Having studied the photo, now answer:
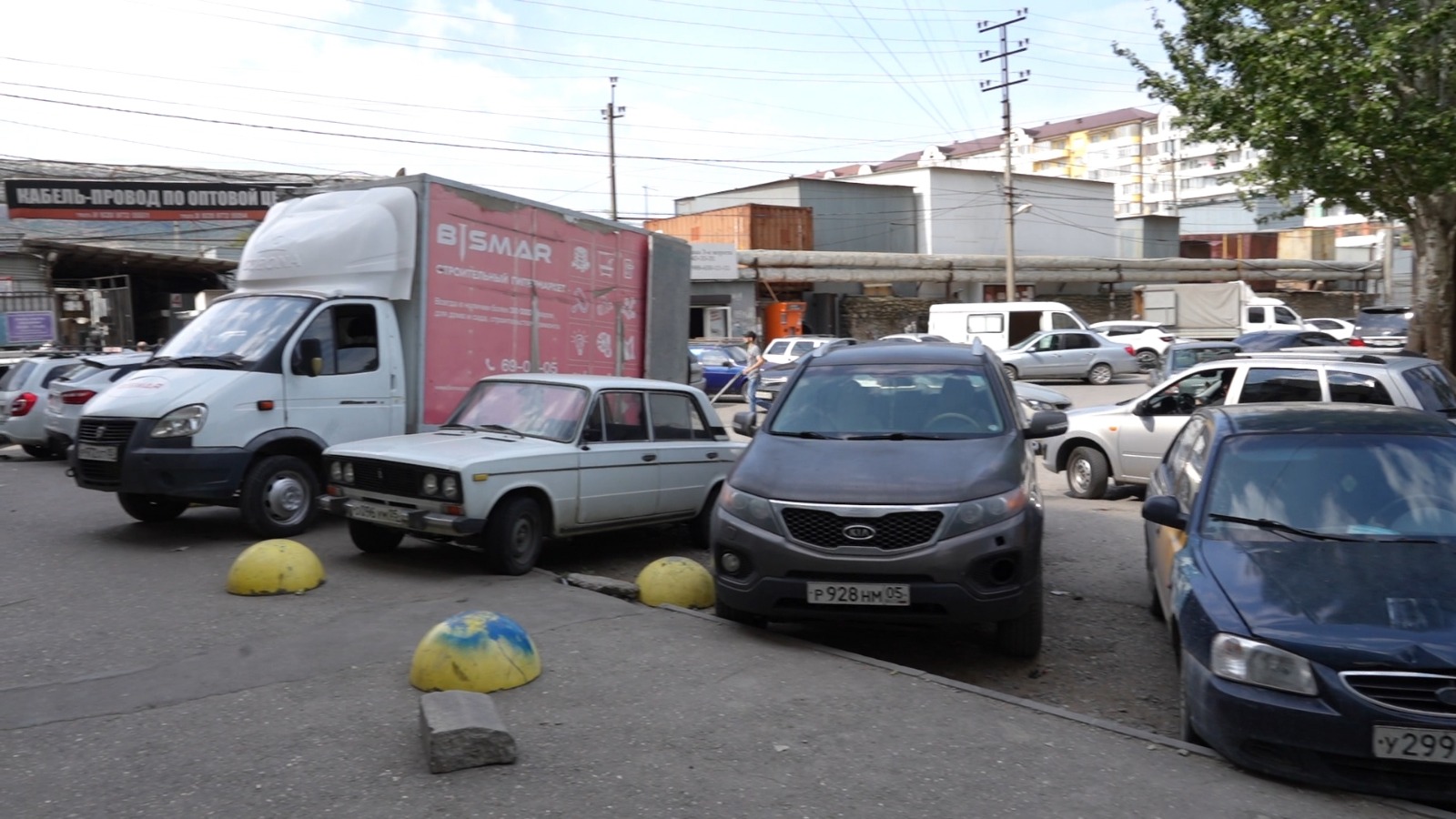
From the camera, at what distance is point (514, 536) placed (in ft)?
27.1

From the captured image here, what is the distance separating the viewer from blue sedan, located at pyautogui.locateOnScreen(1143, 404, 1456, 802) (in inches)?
167

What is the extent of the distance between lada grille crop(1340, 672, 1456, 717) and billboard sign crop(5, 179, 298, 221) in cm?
2983

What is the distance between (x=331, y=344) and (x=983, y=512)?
646 centimetres

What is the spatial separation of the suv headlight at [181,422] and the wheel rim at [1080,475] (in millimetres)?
9130

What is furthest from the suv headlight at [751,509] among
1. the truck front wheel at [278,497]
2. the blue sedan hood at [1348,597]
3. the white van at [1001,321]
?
the white van at [1001,321]

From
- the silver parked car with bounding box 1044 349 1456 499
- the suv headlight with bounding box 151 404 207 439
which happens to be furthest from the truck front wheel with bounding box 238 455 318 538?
the silver parked car with bounding box 1044 349 1456 499

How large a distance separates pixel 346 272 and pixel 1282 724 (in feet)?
28.2

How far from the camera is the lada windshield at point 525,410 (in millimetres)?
8984

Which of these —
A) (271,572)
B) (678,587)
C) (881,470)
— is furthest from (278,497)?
(881,470)

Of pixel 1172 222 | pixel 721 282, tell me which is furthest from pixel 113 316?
pixel 1172 222

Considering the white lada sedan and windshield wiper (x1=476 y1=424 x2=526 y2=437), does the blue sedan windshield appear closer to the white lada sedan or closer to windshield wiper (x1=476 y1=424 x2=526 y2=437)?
the white lada sedan

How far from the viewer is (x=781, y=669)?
231 inches

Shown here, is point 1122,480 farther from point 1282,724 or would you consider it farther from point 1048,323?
point 1048,323

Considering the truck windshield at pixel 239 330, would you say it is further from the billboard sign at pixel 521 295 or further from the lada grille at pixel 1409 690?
the lada grille at pixel 1409 690
